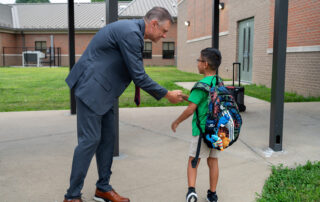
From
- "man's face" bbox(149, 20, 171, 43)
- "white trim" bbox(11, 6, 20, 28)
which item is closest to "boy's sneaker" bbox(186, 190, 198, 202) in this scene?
"man's face" bbox(149, 20, 171, 43)

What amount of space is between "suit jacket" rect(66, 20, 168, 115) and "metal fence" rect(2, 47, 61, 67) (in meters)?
35.2

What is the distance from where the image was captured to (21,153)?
4840 mm

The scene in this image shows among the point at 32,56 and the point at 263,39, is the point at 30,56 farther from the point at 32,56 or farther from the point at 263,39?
the point at 263,39

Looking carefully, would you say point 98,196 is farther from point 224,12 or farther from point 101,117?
point 224,12

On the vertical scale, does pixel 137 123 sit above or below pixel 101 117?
below

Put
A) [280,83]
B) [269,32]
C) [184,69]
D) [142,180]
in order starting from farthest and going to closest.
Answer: [184,69] < [269,32] < [280,83] < [142,180]

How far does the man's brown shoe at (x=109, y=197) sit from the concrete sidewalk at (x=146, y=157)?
12cm

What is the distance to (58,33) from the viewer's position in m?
39.6

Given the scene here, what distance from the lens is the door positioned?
15078mm

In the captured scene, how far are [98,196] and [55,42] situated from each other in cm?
3899

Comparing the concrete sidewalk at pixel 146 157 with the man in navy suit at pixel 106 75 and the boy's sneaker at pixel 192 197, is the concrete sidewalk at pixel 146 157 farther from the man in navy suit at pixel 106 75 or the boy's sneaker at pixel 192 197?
the man in navy suit at pixel 106 75

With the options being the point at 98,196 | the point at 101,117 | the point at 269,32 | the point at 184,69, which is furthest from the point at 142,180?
the point at 184,69

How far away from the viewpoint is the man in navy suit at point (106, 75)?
2842 millimetres

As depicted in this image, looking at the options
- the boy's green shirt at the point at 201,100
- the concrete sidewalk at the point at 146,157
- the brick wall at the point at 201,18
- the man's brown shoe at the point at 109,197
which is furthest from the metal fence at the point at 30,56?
the boy's green shirt at the point at 201,100
